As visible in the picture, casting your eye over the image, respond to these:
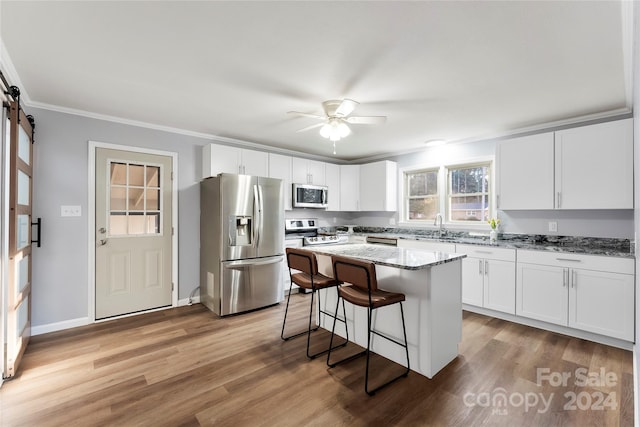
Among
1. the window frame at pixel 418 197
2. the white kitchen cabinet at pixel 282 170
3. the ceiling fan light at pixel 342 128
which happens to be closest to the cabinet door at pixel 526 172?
the window frame at pixel 418 197

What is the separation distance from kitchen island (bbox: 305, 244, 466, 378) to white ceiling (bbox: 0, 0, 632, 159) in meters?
1.48

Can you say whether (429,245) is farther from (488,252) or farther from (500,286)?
(500,286)

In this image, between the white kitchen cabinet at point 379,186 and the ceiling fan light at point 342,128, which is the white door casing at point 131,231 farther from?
the white kitchen cabinet at point 379,186

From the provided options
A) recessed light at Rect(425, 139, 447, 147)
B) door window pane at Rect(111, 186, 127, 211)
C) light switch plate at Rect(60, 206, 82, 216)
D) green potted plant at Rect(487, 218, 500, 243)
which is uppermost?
recessed light at Rect(425, 139, 447, 147)

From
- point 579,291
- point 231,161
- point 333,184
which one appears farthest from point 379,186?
point 579,291

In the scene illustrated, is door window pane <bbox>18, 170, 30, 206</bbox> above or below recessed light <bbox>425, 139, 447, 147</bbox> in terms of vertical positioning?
below

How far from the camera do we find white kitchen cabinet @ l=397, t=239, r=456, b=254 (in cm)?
385

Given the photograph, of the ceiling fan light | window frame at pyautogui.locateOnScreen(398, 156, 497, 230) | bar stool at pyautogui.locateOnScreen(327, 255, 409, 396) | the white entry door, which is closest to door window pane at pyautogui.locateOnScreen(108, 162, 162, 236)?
the white entry door

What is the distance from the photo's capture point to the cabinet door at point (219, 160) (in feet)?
12.9

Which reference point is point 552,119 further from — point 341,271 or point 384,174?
point 341,271

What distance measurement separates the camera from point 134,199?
3.61 metres

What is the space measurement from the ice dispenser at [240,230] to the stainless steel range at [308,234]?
986 millimetres

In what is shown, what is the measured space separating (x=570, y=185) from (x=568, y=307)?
131cm

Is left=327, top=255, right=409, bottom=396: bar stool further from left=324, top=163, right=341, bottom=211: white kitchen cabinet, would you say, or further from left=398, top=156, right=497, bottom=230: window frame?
left=324, top=163, right=341, bottom=211: white kitchen cabinet
